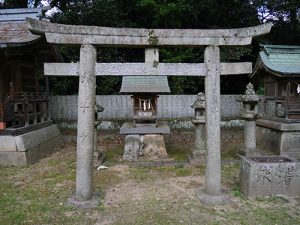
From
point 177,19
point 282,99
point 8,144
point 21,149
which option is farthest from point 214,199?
point 177,19

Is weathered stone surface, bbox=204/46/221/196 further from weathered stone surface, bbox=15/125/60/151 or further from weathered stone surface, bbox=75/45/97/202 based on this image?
weathered stone surface, bbox=15/125/60/151

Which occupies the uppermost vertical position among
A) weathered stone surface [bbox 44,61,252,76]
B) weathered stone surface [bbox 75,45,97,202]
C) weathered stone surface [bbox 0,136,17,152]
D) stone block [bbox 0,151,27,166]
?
weathered stone surface [bbox 44,61,252,76]

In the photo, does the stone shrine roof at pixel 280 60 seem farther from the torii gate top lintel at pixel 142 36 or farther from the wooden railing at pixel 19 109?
the wooden railing at pixel 19 109

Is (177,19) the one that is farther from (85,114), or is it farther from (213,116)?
(85,114)

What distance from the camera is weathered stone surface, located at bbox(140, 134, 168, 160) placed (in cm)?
1002

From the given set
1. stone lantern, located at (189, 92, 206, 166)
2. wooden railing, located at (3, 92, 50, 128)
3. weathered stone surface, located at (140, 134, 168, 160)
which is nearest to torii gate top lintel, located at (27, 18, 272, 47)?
stone lantern, located at (189, 92, 206, 166)

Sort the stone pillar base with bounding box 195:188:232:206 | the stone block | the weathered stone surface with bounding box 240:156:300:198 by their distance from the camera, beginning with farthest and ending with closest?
the stone block
the weathered stone surface with bounding box 240:156:300:198
the stone pillar base with bounding box 195:188:232:206

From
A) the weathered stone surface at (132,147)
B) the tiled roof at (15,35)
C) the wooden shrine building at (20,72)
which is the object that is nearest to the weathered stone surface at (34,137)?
the wooden shrine building at (20,72)

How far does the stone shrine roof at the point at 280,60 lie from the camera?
398 inches

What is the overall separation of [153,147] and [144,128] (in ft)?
2.55

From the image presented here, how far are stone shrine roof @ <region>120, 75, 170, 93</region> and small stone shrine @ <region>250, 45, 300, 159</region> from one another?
412cm

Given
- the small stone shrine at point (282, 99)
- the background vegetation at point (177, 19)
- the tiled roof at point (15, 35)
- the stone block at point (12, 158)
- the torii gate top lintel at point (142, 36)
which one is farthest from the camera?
the background vegetation at point (177, 19)

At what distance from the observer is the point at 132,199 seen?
6.23 m

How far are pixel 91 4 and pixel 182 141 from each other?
399 inches
